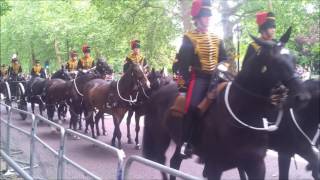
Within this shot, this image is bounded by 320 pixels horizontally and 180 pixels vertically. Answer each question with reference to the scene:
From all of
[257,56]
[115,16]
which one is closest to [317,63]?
[115,16]

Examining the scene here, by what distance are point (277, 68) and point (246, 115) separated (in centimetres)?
70

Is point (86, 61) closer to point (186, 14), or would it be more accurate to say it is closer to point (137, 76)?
point (137, 76)

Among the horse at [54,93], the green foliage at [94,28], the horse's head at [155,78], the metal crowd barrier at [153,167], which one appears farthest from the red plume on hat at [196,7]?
the green foliage at [94,28]

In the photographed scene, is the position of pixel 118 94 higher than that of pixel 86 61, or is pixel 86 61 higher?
pixel 86 61

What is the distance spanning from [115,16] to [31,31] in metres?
14.5

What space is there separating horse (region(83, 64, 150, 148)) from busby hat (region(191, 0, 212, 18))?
14.6ft

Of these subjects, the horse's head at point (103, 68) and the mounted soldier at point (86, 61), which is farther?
the mounted soldier at point (86, 61)

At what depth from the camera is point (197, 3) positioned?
5715 mm

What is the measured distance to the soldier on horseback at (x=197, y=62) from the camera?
18.5 feet

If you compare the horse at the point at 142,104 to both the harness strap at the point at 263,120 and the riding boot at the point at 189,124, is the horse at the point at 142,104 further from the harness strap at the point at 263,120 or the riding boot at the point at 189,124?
the harness strap at the point at 263,120

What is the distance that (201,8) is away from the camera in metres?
5.70

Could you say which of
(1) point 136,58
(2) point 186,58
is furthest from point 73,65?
(2) point 186,58

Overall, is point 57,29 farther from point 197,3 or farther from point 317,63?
point 197,3

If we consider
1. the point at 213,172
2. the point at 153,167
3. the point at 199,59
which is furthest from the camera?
A: the point at 199,59
